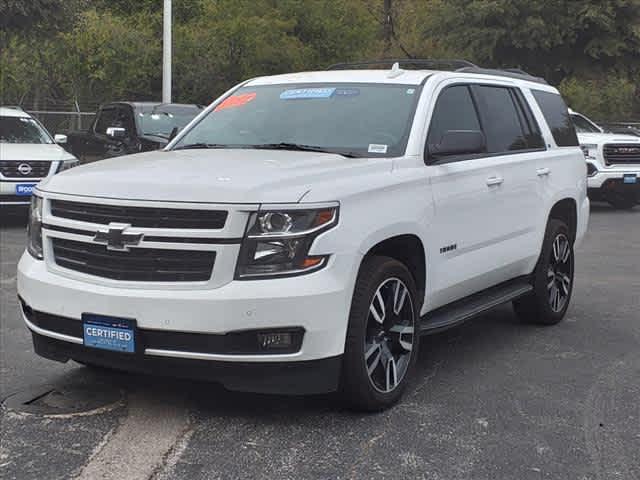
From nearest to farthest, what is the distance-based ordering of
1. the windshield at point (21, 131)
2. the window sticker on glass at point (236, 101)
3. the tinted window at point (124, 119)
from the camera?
the window sticker on glass at point (236, 101)
the windshield at point (21, 131)
the tinted window at point (124, 119)

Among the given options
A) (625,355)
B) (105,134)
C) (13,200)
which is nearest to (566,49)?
(105,134)

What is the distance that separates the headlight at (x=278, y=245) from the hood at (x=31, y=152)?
9.04 metres

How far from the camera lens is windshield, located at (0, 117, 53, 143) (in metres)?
13.1

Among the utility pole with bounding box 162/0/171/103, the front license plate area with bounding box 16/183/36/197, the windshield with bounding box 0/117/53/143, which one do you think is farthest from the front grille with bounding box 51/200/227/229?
the utility pole with bounding box 162/0/171/103

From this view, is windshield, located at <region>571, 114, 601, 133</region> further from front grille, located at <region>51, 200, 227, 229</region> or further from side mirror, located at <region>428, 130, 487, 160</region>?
front grille, located at <region>51, 200, 227, 229</region>

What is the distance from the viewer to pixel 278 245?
4090mm

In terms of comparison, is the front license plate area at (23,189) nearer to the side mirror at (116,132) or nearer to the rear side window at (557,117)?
the side mirror at (116,132)

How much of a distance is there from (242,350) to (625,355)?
3038 millimetres

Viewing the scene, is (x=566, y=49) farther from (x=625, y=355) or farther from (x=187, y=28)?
(x=625, y=355)

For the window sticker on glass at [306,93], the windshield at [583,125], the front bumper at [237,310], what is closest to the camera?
the front bumper at [237,310]

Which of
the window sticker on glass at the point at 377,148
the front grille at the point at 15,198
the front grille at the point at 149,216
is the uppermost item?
the window sticker on glass at the point at 377,148

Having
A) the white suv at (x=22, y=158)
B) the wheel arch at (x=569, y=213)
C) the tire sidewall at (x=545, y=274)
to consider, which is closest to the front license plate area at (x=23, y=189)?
the white suv at (x=22, y=158)

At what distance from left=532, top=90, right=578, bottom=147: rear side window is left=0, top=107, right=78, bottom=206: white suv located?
7.19m

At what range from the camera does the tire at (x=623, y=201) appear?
16.5m
